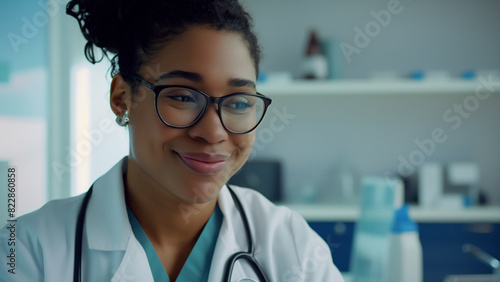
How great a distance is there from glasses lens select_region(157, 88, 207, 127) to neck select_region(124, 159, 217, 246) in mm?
151

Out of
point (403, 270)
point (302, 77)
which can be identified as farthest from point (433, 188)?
point (403, 270)

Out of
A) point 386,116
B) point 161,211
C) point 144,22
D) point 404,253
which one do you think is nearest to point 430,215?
point 386,116

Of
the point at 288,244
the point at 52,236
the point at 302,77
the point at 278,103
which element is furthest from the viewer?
the point at 278,103

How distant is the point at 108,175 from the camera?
736 mm

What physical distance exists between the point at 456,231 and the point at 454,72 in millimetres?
852

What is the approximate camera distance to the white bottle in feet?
2.45

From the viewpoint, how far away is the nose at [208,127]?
1.93 ft

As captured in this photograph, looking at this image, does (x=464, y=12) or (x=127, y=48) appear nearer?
(x=127, y=48)

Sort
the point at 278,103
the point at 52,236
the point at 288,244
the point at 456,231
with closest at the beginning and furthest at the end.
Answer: the point at 52,236, the point at 288,244, the point at 456,231, the point at 278,103

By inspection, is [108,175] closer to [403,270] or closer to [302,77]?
[403,270]

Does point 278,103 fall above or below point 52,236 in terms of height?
above

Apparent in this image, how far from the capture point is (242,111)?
639mm

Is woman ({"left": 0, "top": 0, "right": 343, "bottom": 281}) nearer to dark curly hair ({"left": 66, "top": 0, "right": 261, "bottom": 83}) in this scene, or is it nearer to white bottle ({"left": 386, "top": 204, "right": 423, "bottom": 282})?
dark curly hair ({"left": 66, "top": 0, "right": 261, "bottom": 83})

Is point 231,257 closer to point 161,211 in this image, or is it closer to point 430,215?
point 161,211
